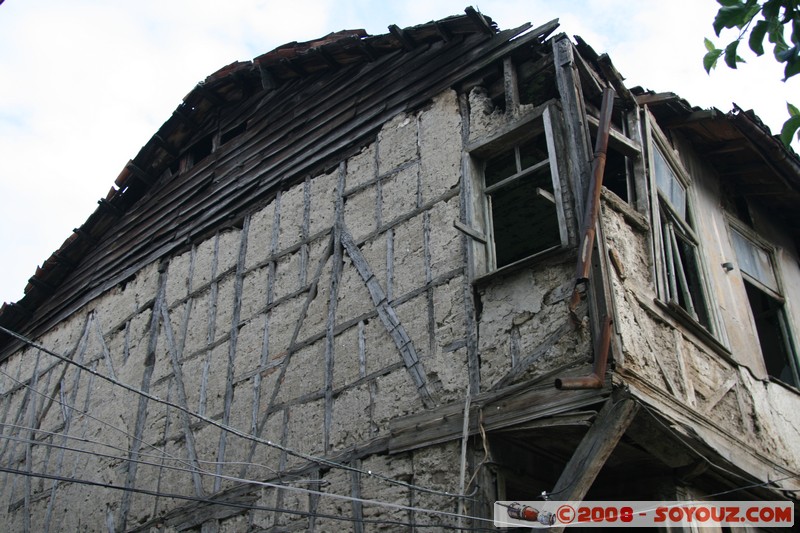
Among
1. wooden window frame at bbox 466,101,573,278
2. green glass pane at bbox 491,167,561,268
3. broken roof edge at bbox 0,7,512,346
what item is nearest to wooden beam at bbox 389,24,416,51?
broken roof edge at bbox 0,7,512,346

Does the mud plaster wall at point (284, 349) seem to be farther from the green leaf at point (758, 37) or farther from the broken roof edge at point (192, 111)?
the green leaf at point (758, 37)

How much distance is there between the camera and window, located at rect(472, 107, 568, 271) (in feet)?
22.0

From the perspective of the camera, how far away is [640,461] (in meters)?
5.88

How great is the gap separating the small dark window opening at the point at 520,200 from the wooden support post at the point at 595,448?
195cm

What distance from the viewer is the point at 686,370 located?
6152mm

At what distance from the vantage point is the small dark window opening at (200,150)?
11.1 metres

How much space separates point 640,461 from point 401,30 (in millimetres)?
4769

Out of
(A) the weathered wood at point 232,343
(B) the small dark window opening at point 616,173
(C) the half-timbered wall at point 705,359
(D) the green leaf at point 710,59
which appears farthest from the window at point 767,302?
(D) the green leaf at point 710,59

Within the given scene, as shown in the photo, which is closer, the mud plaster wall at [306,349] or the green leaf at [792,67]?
the green leaf at [792,67]

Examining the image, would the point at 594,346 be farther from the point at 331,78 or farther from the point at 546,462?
the point at 331,78

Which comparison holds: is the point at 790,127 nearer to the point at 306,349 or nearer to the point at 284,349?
the point at 306,349

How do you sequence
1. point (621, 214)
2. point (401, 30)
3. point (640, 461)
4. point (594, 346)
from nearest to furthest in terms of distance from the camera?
point (594, 346), point (640, 461), point (621, 214), point (401, 30)

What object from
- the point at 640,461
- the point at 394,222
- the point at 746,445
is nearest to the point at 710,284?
the point at 746,445

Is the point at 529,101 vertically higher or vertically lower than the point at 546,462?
higher
